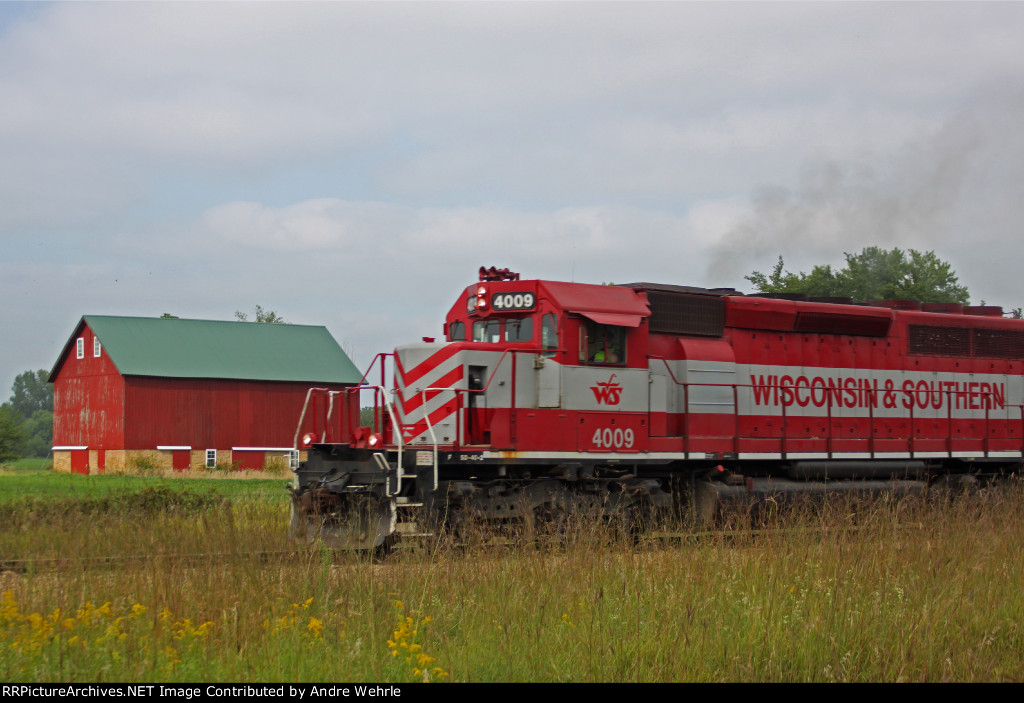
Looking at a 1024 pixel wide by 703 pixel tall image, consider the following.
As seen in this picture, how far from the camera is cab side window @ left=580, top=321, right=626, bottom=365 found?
13078 mm

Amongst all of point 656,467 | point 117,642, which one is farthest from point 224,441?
point 117,642

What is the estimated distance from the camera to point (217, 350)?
43781mm

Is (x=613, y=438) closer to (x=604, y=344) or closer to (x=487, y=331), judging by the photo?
(x=604, y=344)

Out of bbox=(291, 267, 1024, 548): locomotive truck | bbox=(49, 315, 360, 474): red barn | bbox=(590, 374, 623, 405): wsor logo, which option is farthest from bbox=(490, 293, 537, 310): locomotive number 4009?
bbox=(49, 315, 360, 474): red barn

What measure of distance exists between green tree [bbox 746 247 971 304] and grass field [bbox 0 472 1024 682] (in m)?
45.5

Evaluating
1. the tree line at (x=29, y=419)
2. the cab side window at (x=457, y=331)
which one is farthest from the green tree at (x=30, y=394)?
the cab side window at (x=457, y=331)

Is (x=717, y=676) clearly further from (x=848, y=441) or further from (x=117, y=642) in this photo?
(x=848, y=441)

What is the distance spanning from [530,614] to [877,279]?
2052 inches

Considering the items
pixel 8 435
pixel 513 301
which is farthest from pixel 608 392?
pixel 8 435

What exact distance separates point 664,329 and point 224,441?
31232 mm

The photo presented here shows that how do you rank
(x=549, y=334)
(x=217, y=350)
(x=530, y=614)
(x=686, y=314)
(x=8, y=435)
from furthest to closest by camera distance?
(x=8, y=435) < (x=217, y=350) < (x=686, y=314) < (x=549, y=334) < (x=530, y=614)

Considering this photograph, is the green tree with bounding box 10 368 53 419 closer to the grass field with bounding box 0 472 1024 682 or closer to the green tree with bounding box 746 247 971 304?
the green tree with bounding box 746 247 971 304

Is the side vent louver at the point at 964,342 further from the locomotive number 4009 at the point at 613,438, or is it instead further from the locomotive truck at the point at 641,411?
the locomotive number 4009 at the point at 613,438
